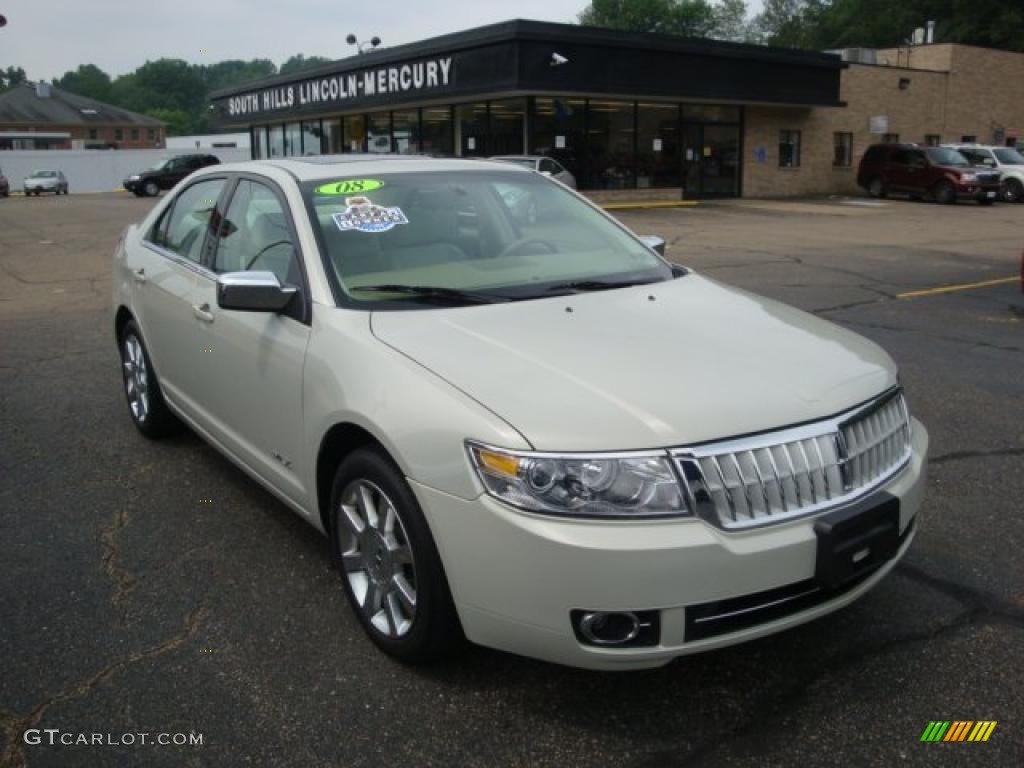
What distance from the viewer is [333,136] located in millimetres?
36688

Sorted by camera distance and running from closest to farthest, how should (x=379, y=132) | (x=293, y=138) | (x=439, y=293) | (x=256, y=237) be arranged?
(x=439, y=293)
(x=256, y=237)
(x=379, y=132)
(x=293, y=138)

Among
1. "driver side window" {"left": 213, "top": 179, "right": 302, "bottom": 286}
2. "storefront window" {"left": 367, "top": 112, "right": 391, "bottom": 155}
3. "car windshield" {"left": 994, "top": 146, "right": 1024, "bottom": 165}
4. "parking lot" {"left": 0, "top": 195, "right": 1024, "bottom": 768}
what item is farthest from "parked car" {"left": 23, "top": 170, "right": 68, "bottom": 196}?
"driver side window" {"left": 213, "top": 179, "right": 302, "bottom": 286}

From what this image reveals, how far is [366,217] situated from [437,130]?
2829 cm

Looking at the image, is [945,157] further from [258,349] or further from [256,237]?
[258,349]

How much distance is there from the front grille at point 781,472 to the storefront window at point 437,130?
92.8ft

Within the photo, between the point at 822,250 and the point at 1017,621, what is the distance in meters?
13.0

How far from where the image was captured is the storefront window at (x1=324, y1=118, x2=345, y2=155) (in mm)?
36250

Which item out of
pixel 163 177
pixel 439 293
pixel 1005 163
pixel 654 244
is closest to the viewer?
pixel 439 293

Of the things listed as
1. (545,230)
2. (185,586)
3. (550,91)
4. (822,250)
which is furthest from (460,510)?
(550,91)

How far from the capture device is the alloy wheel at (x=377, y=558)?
2922 millimetres

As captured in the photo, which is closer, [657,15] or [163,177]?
[163,177]

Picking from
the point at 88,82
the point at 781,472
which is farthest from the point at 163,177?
the point at 88,82

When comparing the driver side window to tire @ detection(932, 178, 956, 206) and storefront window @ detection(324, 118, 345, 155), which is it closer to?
tire @ detection(932, 178, 956, 206)

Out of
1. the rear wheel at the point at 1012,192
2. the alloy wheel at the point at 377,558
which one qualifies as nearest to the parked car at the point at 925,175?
the rear wheel at the point at 1012,192
